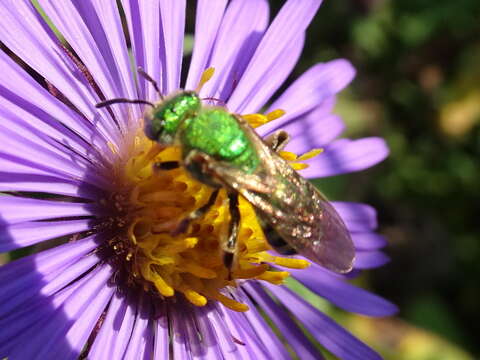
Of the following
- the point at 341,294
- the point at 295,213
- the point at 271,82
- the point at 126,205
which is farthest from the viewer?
the point at 271,82

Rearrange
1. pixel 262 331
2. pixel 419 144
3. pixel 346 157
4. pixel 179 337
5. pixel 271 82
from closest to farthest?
1. pixel 179 337
2. pixel 262 331
3. pixel 271 82
4. pixel 346 157
5. pixel 419 144

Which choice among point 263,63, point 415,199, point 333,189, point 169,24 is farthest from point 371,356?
point 415,199

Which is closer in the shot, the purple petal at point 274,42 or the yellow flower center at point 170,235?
the yellow flower center at point 170,235

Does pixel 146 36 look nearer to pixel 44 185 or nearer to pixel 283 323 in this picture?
pixel 44 185

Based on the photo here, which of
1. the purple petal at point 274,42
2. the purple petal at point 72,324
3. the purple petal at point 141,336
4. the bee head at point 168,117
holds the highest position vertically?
the purple petal at point 274,42

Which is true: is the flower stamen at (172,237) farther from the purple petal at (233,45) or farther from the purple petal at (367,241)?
the purple petal at (367,241)

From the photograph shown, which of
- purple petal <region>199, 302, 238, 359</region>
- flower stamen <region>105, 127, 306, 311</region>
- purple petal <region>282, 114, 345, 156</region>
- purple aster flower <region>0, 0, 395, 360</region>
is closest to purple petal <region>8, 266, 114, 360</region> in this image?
purple aster flower <region>0, 0, 395, 360</region>

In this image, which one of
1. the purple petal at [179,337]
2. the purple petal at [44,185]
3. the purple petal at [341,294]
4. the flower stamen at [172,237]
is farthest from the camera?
the purple petal at [341,294]

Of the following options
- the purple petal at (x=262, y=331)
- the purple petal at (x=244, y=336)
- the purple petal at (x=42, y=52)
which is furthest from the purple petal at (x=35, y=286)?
the purple petal at (x=262, y=331)

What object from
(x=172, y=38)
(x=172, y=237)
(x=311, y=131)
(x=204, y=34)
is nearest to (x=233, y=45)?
(x=204, y=34)

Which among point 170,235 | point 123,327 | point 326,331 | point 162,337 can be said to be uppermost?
point 170,235
